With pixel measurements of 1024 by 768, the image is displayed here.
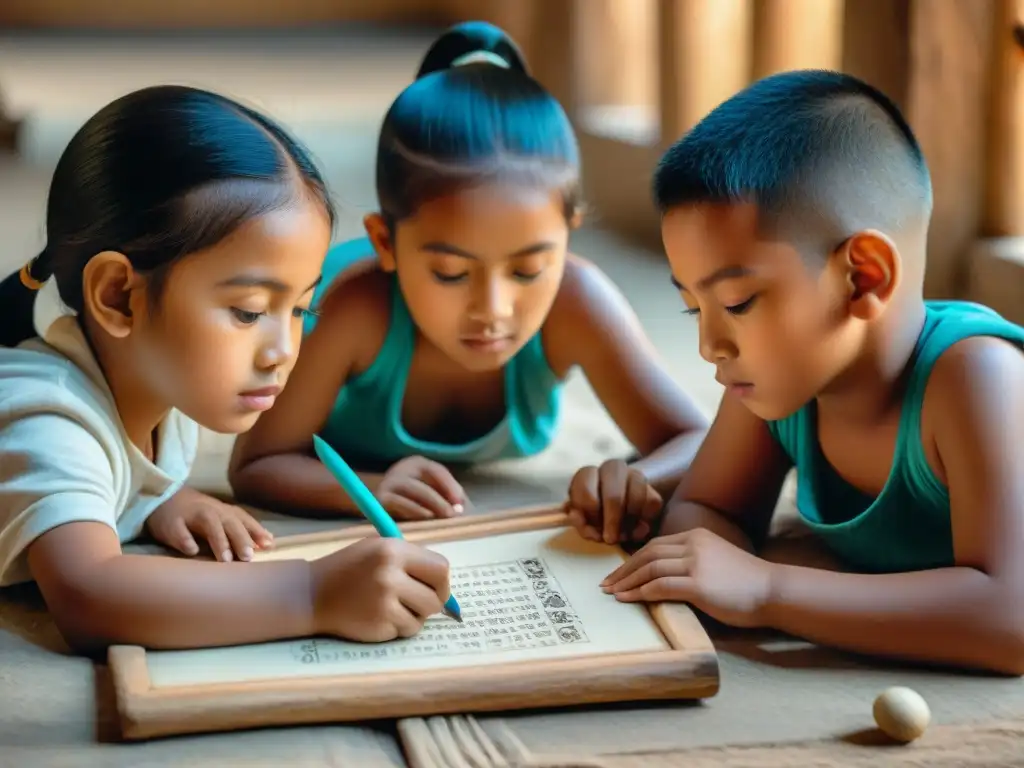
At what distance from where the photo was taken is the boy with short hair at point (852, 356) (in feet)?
3.18

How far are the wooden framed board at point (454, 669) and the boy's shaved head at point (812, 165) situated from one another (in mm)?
310

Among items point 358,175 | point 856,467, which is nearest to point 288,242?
point 856,467

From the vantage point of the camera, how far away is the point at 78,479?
104 centimetres

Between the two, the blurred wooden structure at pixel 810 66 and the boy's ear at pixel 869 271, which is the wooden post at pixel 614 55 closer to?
the blurred wooden structure at pixel 810 66

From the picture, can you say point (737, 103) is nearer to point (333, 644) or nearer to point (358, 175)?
point (333, 644)

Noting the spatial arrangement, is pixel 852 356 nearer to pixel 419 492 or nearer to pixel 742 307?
pixel 742 307

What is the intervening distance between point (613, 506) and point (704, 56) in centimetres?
180

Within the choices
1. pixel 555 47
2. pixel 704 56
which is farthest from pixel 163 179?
pixel 555 47

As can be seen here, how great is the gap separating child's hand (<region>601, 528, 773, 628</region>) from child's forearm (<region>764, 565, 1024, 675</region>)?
0.02 metres

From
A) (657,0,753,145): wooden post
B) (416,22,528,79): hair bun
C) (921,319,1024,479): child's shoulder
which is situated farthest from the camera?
(657,0,753,145): wooden post

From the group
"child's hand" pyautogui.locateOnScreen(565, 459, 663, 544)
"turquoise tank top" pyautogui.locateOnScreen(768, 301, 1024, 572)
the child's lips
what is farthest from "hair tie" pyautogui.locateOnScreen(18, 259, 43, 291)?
"turquoise tank top" pyautogui.locateOnScreen(768, 301, 1024, 572)

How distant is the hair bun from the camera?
1478mm

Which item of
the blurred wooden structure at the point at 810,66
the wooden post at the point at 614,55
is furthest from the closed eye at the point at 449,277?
the wooden post at the point at 614,55

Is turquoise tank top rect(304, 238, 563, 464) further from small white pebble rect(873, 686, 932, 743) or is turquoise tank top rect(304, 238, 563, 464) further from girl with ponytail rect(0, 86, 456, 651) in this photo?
small white pebble rect(873, 686, 932, 743)
